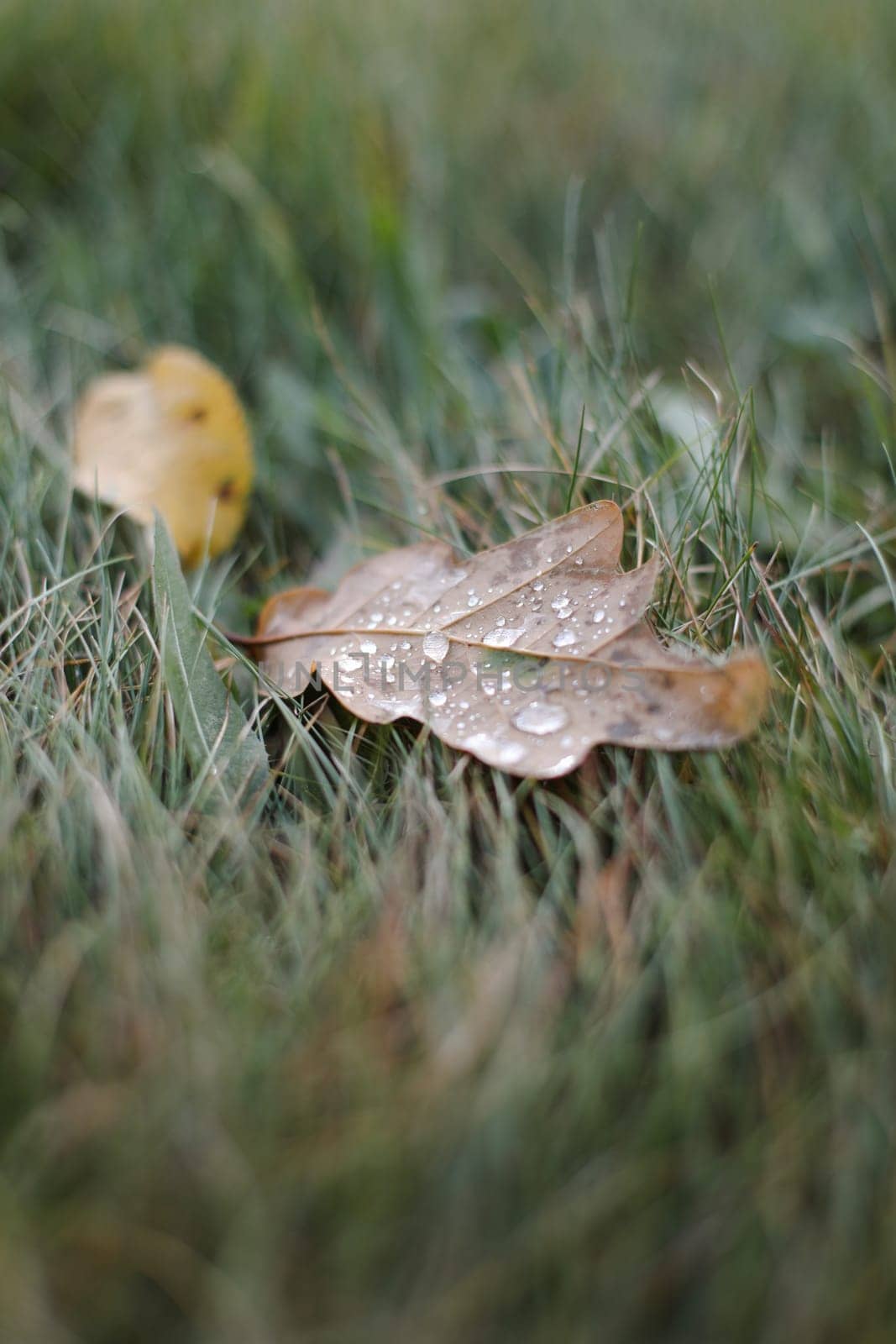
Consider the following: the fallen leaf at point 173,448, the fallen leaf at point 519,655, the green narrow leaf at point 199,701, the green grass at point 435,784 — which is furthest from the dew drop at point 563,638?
the fallen leaf at point 173,448

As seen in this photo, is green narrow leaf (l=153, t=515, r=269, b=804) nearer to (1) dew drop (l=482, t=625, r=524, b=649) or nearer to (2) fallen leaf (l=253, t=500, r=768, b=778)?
(2) fallen leaf (l=253, t=500, r=768, b=778)

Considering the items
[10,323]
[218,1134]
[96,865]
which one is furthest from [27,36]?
[218,1134]

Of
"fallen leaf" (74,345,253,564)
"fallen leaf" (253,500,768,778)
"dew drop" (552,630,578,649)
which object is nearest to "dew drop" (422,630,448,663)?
"fallen leaf" (253,500,768,778)

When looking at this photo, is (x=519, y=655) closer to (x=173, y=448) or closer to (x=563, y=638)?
(x=563, y=638)

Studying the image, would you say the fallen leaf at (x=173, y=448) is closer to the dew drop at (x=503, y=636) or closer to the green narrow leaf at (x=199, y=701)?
the green narrow leaf at (x=199, y=701)

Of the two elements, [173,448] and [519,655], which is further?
[173,448]

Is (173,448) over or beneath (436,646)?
over

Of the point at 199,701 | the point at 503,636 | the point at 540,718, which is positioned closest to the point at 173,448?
the point at 199,701
